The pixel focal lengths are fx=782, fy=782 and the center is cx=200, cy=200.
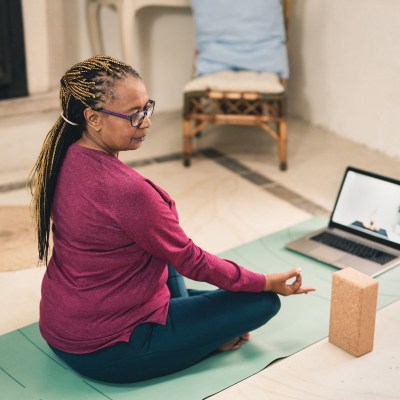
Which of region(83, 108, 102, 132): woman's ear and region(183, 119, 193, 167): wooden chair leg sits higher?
region(83, 108, 102, 132): woman's ear

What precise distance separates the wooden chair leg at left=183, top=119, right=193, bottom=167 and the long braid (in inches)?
68.3

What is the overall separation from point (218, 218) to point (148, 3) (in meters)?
1.28

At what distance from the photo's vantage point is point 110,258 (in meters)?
1.91

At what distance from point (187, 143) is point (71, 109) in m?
1.84

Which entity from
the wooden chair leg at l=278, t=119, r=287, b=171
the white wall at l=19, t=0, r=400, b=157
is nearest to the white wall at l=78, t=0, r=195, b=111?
the white wall at l=19, t=0, r=400, b=157

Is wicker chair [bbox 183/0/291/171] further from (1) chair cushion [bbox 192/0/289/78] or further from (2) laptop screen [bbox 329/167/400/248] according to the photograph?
(2) laptop screen [bbox 329/167/400/248]

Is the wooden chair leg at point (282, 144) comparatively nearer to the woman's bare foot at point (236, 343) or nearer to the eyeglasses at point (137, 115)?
the woman's bare foot at point (236, 343)

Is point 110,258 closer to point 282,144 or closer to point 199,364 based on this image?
point 199,364

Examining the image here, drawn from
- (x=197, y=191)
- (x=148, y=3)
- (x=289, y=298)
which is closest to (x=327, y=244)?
(x=289, y=298)

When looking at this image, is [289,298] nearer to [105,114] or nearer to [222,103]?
[105,114]

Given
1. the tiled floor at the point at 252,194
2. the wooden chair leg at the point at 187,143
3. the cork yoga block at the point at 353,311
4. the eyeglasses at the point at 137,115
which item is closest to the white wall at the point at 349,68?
the tiled floor at the point at 252,194

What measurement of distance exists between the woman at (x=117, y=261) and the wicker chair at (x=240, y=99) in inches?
63.0

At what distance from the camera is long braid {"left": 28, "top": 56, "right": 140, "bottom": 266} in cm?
179

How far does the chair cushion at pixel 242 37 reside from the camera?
3.73 meters
